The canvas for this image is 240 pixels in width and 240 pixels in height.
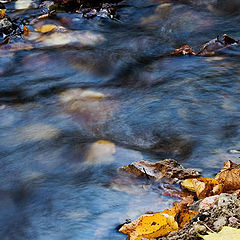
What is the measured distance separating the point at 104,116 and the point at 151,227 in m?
2.00

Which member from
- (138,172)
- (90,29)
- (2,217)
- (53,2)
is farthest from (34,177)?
(53,2)

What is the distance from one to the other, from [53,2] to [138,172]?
590cm

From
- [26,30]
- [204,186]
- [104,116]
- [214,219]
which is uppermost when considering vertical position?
[214,219]

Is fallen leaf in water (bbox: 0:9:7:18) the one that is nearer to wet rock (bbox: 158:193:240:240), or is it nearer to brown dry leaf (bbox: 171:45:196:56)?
brown dry leaf (bbox: 171:45:196:56)

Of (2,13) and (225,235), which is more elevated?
(225,235)

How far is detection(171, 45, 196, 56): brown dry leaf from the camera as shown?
5.20m

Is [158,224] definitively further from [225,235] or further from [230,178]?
[230,178]

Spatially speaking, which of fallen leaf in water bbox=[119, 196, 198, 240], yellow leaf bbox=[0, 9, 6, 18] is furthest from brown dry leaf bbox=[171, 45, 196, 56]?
yellow leaf bbox=[0, 9, 6, 18]

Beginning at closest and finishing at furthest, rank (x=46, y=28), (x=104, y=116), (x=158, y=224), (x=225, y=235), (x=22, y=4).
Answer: (x=225, y=235), (x=158, y=224), (x=104, y=116), (x=46, y=28), (x=22, y=4)

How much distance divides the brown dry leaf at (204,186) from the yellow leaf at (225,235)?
1.86 feet

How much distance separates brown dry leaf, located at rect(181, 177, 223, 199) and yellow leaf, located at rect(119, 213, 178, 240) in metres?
0.36

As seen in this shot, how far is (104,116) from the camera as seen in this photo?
12.9 feet

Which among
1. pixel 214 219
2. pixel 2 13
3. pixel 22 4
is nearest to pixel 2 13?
pixel 2 13

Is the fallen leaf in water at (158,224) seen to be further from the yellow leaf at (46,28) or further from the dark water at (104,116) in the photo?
the yellow leaf at (46,28)
